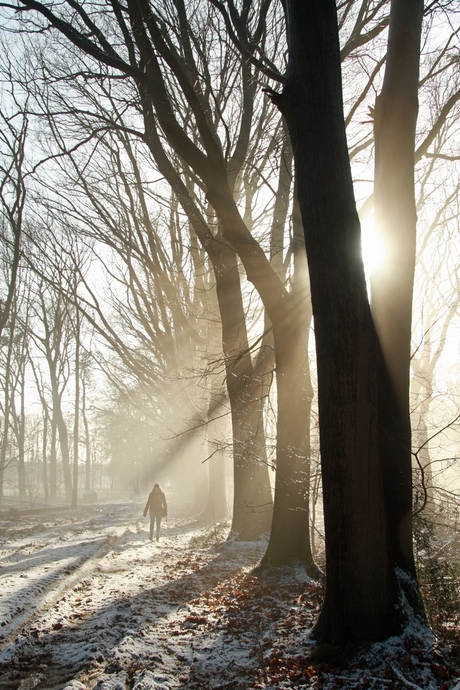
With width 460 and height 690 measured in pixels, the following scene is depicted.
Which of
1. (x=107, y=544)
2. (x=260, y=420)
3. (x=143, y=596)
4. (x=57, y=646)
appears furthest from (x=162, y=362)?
(x=57, y=646)

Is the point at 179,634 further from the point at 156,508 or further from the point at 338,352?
the point at 156,508

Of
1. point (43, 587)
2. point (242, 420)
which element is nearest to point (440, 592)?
point (242, 420)

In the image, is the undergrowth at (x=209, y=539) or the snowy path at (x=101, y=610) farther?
the undergrowth at (x=209, y=539)

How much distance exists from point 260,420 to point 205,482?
617 inches

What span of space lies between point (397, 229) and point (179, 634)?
176 inches

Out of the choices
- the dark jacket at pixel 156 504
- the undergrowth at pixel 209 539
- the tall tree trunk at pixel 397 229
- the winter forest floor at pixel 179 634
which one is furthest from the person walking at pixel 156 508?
the tall tree trunk at pixel 397 229

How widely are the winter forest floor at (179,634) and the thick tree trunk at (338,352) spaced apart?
0.35 metres

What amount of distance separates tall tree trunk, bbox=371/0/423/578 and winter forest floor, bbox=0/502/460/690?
4.58 ft

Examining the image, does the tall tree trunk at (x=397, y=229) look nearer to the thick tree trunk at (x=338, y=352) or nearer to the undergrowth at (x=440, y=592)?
the thick tree trunk at (x=338, y=352)

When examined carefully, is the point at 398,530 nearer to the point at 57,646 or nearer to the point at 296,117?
the point at 57,646

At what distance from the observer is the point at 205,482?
2327cm

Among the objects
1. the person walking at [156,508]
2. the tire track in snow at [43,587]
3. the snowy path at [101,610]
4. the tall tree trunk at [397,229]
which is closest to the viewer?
the snowy path at [101,610]

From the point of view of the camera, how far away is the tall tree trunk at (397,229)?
14.0 feet

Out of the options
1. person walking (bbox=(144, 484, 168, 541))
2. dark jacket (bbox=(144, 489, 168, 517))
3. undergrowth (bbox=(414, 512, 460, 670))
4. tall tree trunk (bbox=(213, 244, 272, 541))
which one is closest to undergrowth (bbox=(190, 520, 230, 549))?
tall tree trunk (bbox=(213, 244, 272, 541))
